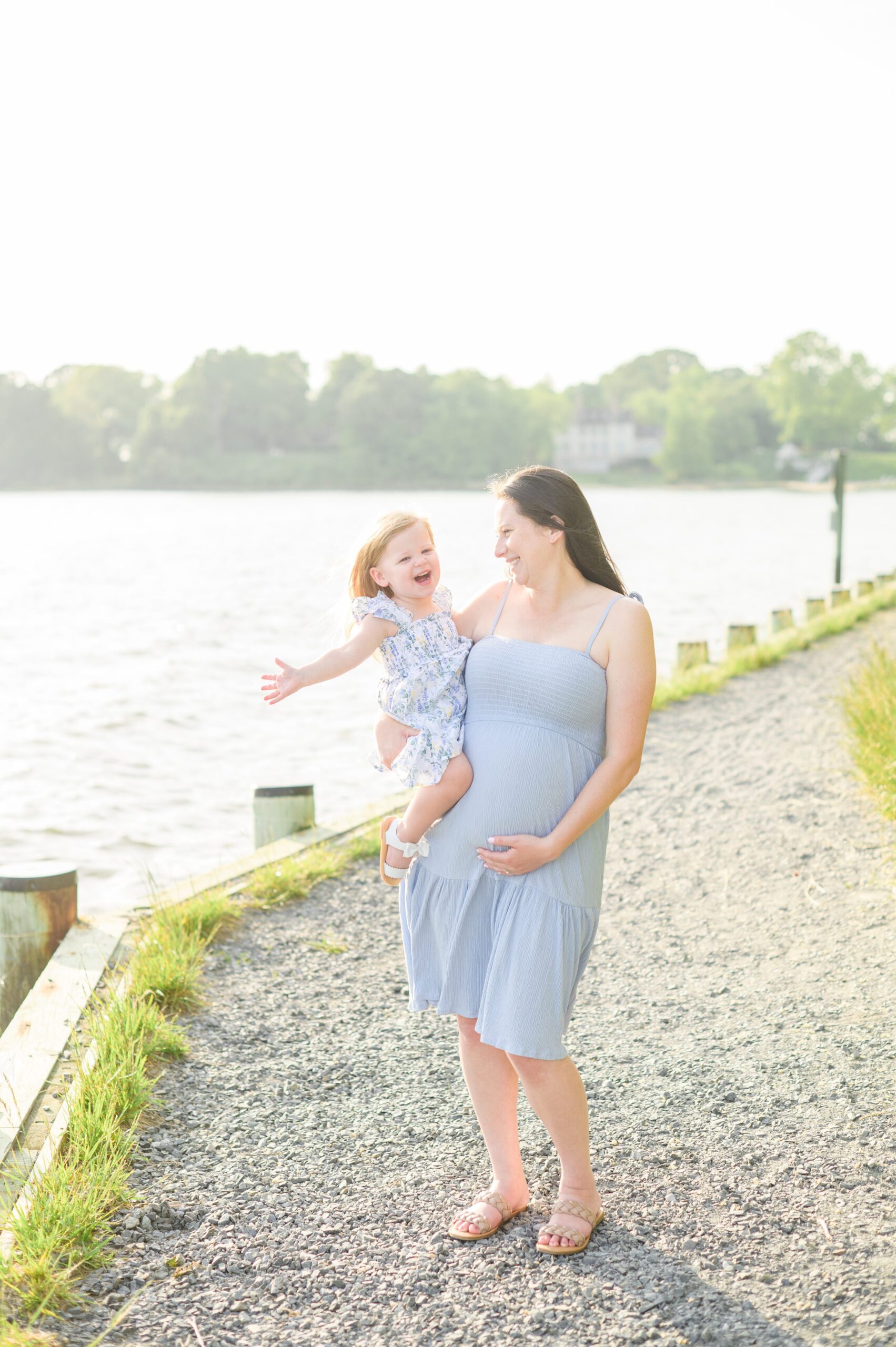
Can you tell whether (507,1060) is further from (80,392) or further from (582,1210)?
(80,392)

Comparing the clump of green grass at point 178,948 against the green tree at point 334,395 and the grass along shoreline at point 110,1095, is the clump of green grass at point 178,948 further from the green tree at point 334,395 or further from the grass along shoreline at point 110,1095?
the green tree at point 334,395

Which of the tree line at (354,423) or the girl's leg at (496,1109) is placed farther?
the tree line at (354,423)

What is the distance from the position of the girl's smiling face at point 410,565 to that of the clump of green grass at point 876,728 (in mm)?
3916

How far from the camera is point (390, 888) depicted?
5805 millimetres

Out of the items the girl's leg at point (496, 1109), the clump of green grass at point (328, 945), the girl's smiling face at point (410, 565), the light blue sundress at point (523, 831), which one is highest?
the girl's smiling face at point (410, 565)

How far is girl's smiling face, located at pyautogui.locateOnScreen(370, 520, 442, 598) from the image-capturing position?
284 centimetres

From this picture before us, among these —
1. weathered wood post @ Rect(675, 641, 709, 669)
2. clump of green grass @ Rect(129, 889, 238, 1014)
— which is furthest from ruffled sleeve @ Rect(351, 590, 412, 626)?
weathered wood post @ Rect(675, 641, 709, 669)

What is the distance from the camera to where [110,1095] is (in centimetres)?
332

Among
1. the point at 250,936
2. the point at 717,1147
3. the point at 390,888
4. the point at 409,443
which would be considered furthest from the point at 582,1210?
the point at 409,443

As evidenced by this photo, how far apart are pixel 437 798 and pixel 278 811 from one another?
3.75 meters

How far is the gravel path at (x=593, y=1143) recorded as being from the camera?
2623mm

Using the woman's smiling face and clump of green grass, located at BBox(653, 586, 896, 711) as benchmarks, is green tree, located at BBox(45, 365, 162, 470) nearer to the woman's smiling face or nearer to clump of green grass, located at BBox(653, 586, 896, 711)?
clump of green grass, located at BBox(653, 586, 896, 711)

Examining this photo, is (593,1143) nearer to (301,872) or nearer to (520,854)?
(520,854)

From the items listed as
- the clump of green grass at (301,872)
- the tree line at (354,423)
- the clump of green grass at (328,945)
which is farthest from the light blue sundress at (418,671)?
the tree line at (354,423)
